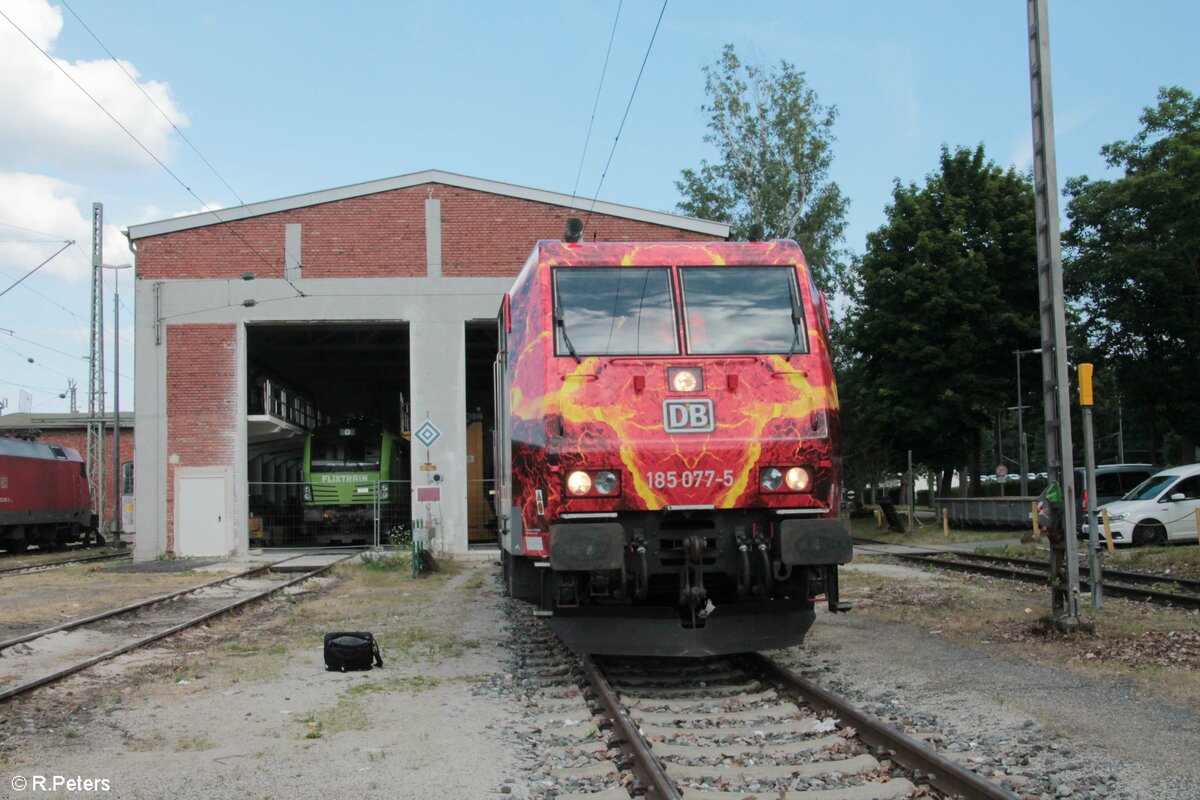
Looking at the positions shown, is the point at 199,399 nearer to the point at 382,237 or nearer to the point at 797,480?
the point at 382,237

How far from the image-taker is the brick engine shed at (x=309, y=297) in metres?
25.6

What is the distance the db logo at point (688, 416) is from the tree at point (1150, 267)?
→ 84.2ft

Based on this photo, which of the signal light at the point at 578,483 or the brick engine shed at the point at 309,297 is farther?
the brick engine shed at the point at 309,297

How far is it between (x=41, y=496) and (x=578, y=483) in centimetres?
3089

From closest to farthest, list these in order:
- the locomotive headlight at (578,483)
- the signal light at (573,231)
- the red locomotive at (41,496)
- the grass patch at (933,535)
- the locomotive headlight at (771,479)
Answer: the locomotive headlight at (578,483)
the locomotive headlight at (771,479)
the signal light at (573,231)
the grass patch at (933,535)
the red locomotive at (41,496)

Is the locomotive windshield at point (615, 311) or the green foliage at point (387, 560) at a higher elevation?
the locomotive windshield at point (615, 311)

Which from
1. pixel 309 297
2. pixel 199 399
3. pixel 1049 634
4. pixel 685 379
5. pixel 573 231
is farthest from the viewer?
pixel 309 297

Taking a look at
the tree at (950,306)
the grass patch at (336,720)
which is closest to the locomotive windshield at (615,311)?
the grass patch at (336,720)

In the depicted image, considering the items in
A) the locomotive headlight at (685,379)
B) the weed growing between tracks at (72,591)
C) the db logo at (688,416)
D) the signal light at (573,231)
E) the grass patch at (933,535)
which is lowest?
the grass patch at (933,535)

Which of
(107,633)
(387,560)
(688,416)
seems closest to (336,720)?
(688,416)

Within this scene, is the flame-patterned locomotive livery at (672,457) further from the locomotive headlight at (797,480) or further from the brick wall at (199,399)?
the brick wall at (199,399)

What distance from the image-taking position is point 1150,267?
29156mm

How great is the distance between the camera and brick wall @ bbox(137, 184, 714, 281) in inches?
1019

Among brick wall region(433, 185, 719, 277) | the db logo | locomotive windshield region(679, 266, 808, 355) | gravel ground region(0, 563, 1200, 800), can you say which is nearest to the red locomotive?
A: brick wall region(433, 185, 719, 277)
